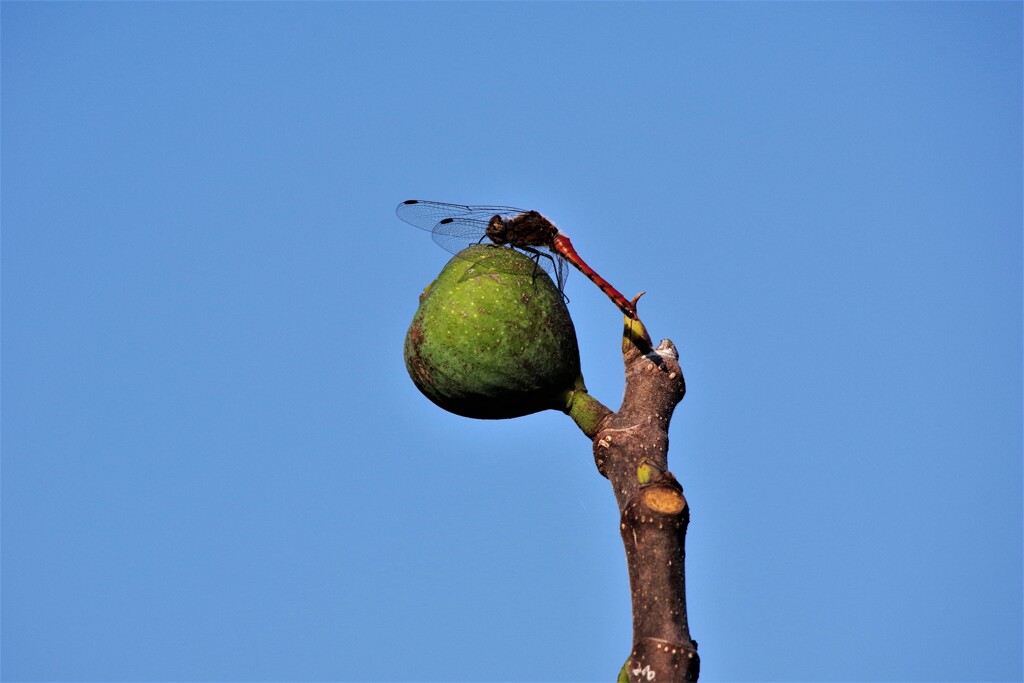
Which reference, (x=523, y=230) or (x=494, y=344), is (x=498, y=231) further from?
(x=494, y=344)

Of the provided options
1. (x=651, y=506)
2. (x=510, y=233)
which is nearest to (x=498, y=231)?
(x=510, y=233)

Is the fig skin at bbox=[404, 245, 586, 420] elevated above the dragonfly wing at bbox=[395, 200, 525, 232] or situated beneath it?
situated beneath

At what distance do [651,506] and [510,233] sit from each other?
6.34 ft

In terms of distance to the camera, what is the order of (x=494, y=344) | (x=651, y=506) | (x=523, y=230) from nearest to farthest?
Result: (x=651, y=506), (x=494, y=344), (x=523, y=230)

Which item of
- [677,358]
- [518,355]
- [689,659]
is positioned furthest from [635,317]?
[689,659]

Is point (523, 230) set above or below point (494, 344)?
above

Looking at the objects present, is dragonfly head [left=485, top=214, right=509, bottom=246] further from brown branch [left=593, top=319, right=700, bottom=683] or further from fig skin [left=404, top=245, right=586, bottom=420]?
brown branch [left=593, top=319, right=700, bottom=683]

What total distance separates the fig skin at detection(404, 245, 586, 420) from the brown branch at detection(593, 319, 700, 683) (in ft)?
0.95

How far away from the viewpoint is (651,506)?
3.44 metres

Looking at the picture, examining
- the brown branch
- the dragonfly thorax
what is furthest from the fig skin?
the dragonfly thorax

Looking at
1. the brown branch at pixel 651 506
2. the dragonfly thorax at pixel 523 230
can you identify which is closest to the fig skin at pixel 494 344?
the brown branch at pixel 651 506

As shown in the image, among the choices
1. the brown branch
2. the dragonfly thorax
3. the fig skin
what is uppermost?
the dragonfly thorax

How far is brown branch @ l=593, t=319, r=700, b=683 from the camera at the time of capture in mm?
3229

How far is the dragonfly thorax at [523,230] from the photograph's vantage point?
4.88 meters
